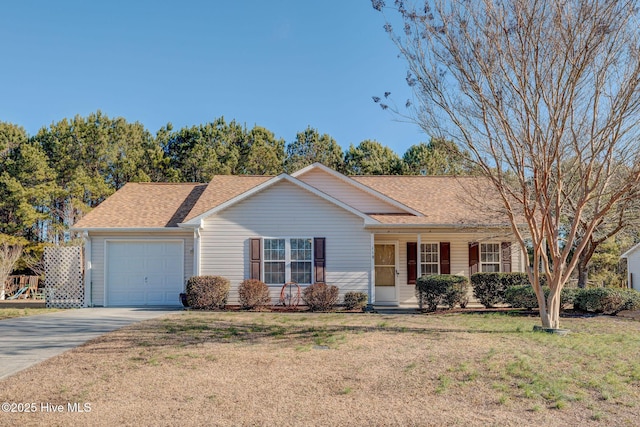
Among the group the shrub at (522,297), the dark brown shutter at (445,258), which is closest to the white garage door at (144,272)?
the dark brown shutter at (445,258)

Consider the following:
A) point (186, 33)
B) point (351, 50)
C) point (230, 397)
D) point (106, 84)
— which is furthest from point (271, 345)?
point (106, 84)

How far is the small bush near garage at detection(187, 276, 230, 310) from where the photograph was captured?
584 inches

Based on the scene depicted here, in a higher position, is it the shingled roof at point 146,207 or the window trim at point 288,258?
the shingled roof at point 146,207

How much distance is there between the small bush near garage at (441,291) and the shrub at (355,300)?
1693 millimetres

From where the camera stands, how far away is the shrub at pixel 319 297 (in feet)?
48.6

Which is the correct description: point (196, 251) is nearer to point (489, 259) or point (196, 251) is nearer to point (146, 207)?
point (146, 207)

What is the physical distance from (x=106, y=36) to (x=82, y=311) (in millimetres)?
9806

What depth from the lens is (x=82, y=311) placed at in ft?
48.3

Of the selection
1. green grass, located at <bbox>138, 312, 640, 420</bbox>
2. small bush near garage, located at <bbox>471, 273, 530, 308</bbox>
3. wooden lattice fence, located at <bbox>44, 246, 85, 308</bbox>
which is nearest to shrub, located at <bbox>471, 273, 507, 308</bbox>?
small bush near garage, located at <bbox>471, 273, 530, 308</bbox>

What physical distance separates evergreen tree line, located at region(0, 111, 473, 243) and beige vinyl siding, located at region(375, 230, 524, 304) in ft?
23.1

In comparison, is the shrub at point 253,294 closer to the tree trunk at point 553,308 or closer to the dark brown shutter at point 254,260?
the dark brown shutter at point 254,260

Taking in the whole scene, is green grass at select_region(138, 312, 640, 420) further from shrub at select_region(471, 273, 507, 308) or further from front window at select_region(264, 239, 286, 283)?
front window at select_region(264, 239, 286, 283)

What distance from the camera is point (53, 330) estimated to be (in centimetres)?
1073

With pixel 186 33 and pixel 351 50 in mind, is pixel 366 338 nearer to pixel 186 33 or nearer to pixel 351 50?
pixel 351 50
